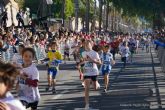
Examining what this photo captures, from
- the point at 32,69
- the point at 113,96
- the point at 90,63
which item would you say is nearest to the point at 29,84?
the point at 32,69

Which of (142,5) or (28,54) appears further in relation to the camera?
(142,5)

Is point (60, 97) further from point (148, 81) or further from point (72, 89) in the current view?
point (148, 81)

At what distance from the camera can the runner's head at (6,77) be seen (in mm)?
3756

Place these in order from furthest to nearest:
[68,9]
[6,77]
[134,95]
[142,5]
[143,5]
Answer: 1. [68,9]
2. [142,5]
3. [143,5]
4. [134,95]
5. [6,77]

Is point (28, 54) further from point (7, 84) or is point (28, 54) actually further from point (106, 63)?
point (106, 63)

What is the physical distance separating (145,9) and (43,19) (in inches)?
625

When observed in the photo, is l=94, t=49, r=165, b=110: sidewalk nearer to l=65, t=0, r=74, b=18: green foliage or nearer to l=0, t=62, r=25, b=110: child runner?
l=0, t=62, r=25, b=110: child runner

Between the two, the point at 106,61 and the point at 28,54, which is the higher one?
the point at 28,54

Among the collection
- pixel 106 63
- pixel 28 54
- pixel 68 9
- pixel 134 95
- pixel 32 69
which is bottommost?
pixel 134 95

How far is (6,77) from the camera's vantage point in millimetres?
3771

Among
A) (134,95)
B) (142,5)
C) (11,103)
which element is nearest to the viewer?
(11,103)

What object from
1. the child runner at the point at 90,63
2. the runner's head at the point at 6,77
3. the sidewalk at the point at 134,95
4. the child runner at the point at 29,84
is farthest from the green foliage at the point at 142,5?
the runner's head at the point at 6,77

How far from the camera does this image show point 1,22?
39.7 m

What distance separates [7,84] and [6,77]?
0.20ft
